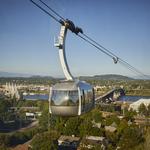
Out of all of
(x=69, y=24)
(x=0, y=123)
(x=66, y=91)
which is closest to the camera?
(x=69, y=24)

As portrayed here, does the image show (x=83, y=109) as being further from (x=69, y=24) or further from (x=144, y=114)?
Result: (x=144, y=114)

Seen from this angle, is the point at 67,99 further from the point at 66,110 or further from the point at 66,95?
the point at 66,110

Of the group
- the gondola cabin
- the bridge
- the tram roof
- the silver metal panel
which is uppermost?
the tram roof

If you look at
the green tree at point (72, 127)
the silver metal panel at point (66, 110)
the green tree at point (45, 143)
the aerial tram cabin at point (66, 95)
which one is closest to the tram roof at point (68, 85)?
the aerial tram cabin at point (66, 95)

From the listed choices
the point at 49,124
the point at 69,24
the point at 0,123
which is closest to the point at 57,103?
the point at 69,24

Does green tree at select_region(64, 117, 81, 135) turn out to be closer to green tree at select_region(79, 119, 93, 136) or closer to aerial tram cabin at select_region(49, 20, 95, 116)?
green tree at select_region(79, 119, 93, 136)

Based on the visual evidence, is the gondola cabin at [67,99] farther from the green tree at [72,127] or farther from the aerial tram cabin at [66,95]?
the green tree at [72,127]

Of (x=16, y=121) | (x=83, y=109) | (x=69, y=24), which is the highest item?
(x=69, y=24)

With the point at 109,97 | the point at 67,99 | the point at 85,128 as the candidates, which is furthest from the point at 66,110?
the point at 109,97

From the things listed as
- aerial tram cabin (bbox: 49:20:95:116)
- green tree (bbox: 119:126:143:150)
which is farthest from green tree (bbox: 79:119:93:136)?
aerial tram cabin (bbox: 49:20:95:116)
